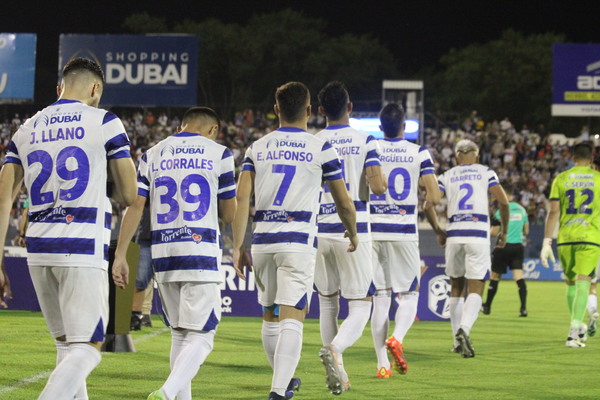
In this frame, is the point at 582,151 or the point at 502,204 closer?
the point at 502,204

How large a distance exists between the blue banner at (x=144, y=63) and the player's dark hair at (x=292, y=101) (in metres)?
26.6

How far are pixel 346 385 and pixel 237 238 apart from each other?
76.6 inches

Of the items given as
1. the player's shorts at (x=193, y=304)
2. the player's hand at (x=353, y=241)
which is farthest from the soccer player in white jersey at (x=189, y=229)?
the player's hand at (x=353, y=241)

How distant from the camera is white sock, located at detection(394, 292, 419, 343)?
9.36 meters

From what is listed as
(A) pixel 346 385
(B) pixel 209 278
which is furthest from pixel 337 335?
(B) pixel 209 278

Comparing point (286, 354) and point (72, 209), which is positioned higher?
point (72, 209)

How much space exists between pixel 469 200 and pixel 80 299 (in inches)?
264

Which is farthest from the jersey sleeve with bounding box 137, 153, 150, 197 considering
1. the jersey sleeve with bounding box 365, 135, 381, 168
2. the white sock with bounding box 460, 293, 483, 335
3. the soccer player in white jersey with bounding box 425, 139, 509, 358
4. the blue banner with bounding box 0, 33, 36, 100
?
the blue banner with bounding box 0, 33, 36, 100

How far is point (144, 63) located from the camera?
33.5 m

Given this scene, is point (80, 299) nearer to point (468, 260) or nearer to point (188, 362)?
point (188, 362)

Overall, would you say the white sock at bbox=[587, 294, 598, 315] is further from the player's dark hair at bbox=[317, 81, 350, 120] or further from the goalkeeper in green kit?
the player's dark hair at bbox=[317, 81, 350, 120]

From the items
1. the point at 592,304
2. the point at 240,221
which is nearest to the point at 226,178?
the point at 240,221

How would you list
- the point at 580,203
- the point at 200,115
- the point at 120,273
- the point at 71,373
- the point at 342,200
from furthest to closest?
the point at 580,203 → the point at 342,200 → the point at 200,115 → the point at 120,273 → the point at 71,373

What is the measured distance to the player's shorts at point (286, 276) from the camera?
270 inches
